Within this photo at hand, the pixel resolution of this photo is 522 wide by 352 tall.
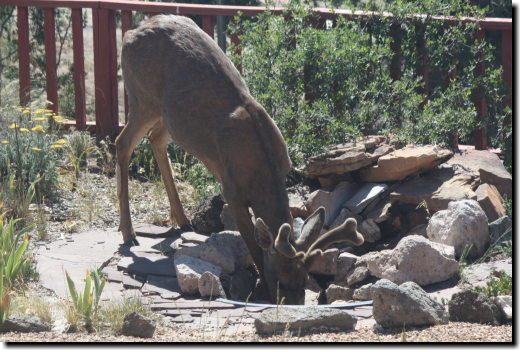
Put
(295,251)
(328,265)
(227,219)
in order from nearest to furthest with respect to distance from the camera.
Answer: (295,251) < (328,265) < (227,219)

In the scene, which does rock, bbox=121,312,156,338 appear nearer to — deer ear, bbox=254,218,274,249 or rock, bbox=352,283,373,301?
deer ear, bbox=254,218,274,249

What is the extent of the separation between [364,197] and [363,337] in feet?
10.1

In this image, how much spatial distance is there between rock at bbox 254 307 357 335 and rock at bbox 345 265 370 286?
165 centimetres

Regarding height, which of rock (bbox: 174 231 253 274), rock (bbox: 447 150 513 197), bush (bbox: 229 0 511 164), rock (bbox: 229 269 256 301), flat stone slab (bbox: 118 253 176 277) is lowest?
rock (bbox: 229 269 256 301)

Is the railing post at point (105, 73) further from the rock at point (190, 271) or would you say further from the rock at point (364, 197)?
the rock at point (190, 271)

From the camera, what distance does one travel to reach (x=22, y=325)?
7.55 meters

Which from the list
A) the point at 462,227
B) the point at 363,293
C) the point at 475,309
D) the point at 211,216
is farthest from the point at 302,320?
the point at 211,216

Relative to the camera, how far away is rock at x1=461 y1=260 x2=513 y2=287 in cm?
894

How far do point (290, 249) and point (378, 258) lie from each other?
3.28ft

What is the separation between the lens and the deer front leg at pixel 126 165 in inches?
422

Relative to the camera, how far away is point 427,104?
1177cm

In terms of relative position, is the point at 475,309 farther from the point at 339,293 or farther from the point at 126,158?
the point at 126,158

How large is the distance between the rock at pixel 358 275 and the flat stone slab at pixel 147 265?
156 centimetres

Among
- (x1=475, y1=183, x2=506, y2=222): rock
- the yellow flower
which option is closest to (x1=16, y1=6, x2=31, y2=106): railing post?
the yellow flower
